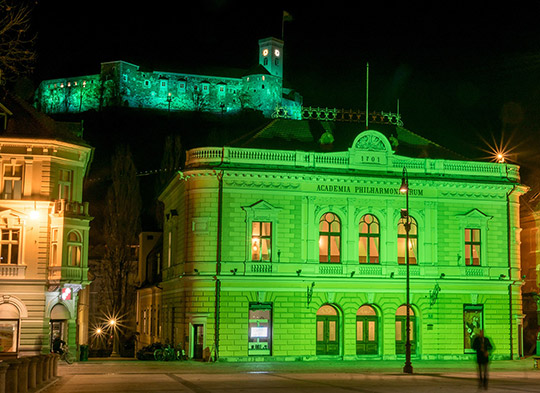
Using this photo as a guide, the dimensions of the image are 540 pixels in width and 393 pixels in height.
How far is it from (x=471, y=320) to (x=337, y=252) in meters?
8.65

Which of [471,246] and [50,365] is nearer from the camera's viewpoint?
[50,365]

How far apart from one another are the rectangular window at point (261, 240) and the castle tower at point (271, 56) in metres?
134

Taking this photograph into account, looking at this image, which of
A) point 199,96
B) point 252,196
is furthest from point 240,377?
point 199,96

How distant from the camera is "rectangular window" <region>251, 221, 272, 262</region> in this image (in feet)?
143

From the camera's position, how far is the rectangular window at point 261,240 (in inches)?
1716

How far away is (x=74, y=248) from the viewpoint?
143 feet

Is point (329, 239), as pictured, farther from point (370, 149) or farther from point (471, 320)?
point (471, 320)

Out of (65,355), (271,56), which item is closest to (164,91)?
(271,56)

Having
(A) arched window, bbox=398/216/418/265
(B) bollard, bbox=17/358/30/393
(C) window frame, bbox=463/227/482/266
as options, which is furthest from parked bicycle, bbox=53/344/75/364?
(C) window frame, bbox=463/227/482/266

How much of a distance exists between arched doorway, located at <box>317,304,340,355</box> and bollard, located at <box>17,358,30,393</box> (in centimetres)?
2244

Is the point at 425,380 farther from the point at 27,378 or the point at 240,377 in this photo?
the point at 27,378

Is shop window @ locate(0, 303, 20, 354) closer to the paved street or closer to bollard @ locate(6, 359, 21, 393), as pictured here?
the paved street

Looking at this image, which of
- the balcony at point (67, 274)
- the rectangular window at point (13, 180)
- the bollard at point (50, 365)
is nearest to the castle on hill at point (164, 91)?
the balcony at point (67, 274)

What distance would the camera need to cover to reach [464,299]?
4562cm
